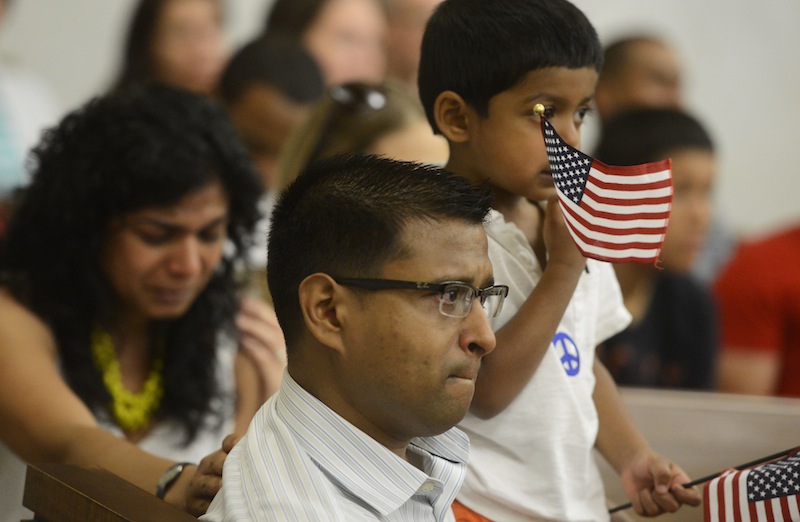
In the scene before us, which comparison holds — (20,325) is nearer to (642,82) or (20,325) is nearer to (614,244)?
(614,244)

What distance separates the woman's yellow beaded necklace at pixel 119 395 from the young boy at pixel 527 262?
987mm

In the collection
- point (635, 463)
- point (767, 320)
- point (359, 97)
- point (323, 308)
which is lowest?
point (767, 320)

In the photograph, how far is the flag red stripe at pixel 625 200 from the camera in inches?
62.0

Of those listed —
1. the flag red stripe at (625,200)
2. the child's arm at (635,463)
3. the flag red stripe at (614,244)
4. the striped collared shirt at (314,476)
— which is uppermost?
the flag red stripe at (625,200)

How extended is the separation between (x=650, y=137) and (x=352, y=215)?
228cm

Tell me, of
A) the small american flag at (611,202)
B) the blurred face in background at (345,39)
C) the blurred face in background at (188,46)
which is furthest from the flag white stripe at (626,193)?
the blurred face in background at (345,39)

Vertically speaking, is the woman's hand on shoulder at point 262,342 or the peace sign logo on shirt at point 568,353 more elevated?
the peace sign logo on shirt at point 568,353

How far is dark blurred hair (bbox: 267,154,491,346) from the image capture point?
57.2 inches

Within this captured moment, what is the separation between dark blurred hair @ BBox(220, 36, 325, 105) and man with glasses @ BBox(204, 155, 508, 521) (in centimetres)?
246

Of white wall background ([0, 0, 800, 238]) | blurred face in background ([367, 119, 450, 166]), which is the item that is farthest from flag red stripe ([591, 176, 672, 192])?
white wall background ([0, 0, 800, 238])

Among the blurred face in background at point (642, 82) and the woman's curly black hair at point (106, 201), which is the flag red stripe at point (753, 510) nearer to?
the woman's curly black hair at point (106, 201)

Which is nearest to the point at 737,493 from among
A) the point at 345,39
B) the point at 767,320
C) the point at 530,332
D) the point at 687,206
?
the point at 530,332

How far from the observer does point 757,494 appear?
1625mm

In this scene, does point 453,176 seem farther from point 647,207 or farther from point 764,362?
point 764,362
